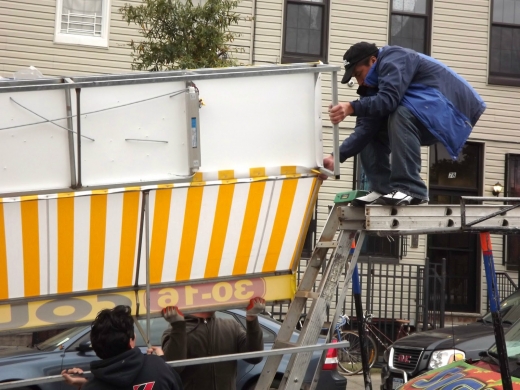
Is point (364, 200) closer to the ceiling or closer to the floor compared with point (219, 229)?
closer to the ceiling

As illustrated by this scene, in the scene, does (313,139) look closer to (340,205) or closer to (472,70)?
(340,205)

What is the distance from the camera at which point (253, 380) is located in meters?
8.68

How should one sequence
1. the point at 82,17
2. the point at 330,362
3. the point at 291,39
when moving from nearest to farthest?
the point at 330,362 → the point at 82,17 → the point at 291,39

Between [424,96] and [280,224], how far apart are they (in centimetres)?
114

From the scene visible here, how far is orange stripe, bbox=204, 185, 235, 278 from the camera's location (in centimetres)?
449

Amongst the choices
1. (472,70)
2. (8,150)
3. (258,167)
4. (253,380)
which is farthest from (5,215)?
(472,70)

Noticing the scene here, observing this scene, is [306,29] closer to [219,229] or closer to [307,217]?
[307,217]

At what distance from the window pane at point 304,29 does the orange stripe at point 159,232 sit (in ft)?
37.0

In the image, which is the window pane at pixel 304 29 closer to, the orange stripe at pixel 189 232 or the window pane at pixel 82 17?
the window pane at pixel 82 17

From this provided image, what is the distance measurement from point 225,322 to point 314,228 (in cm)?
933

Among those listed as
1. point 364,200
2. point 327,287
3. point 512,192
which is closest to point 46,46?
point 512,192

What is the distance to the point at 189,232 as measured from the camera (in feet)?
14.9

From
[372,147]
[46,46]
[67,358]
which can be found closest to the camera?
[372,147]

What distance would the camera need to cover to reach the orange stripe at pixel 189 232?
14.5 ft
